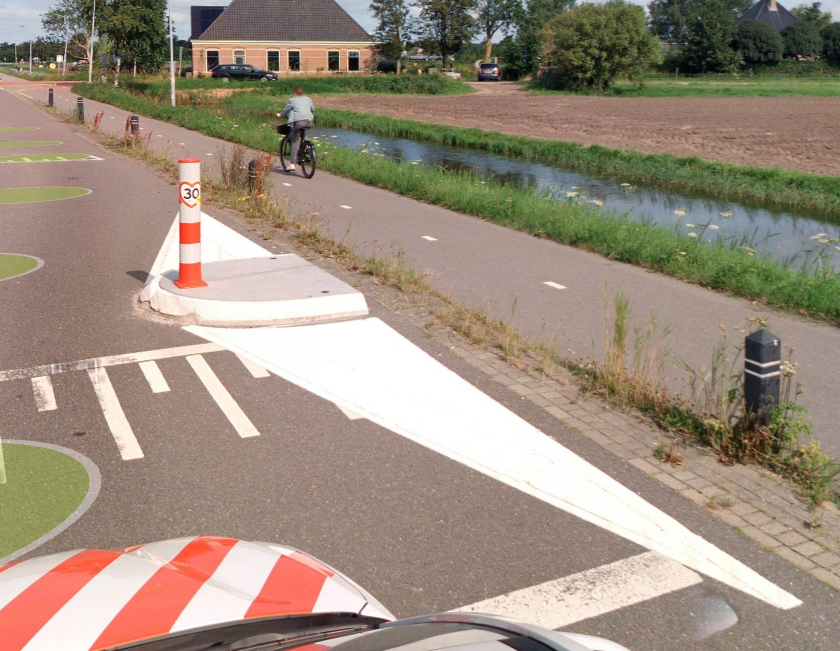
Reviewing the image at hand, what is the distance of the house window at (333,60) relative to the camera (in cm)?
8469

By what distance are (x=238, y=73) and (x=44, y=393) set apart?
244 ft

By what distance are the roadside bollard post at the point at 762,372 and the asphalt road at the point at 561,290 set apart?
23.6 inches

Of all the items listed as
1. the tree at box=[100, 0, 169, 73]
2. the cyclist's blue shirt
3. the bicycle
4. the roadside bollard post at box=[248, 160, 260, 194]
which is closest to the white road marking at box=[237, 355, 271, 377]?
the roadside bollard post at box=[248, 160, 260, 194]

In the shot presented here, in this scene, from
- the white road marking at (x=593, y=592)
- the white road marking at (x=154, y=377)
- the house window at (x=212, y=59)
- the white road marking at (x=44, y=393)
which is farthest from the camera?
the house window at (x=212, y=59)

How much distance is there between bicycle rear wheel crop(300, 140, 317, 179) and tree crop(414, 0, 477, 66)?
75.8 metres

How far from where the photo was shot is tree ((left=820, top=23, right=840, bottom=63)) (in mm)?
97062

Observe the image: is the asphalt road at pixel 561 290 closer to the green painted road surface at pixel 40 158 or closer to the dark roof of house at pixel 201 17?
the green painted road surface at pixel 40 158

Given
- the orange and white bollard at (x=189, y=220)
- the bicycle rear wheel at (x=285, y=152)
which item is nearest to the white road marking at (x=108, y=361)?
the orange and white bollard at (x=189, y=220)

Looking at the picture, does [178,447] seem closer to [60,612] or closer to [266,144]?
[60,612]

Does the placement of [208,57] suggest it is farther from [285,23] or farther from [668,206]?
[668,206]

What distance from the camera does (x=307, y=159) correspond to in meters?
18.4

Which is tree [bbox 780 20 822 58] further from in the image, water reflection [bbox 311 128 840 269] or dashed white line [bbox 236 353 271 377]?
dashed white line [bbox 236 353 271 377]

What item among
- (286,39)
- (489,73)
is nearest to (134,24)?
(286,39)

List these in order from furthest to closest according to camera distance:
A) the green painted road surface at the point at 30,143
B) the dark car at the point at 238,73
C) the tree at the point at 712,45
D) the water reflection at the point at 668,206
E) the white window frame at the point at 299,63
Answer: the tree at the point at 712,45 < the white window frame at the point at 299,63 < the dark car at the point at 238,73 < the green painted road surface at the point at 30,143 < the water reflection at the point at 668,206
